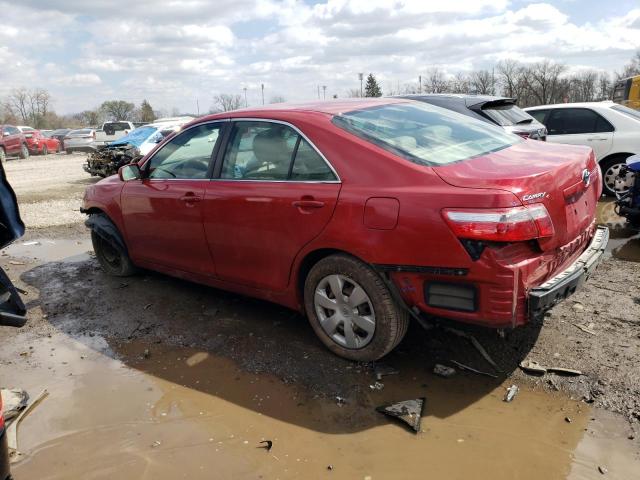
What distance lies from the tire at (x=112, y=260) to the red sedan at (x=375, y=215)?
1037mm

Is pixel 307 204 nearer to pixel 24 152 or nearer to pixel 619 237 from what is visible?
pixel 619 237

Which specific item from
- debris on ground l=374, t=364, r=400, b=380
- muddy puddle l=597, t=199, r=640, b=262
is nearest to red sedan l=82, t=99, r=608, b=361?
debris on ground l=374, t=364, r=400, b=380

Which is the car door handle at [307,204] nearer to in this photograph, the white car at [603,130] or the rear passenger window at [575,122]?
the white car at [603,130]

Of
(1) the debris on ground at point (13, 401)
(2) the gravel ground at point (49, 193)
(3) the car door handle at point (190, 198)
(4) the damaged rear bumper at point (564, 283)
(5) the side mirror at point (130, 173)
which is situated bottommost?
(2) the gravel ground at point (49, 193)

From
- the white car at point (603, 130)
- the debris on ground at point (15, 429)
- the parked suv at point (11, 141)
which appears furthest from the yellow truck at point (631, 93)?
the parked suv at point (11, 141)

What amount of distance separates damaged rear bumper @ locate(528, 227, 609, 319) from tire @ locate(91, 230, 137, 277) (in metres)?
4.11

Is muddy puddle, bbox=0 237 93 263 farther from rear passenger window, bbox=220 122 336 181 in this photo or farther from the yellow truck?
the yellow truck

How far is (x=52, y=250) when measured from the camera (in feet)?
24.1

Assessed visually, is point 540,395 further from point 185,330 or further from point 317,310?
point 185,330

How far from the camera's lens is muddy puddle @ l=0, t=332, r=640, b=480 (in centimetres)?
259

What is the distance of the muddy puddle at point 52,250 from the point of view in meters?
6.87

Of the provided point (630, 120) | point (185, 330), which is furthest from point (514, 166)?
point (630, 120)

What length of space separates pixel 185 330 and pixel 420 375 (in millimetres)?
2008

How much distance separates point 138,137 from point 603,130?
12403 millimetres
